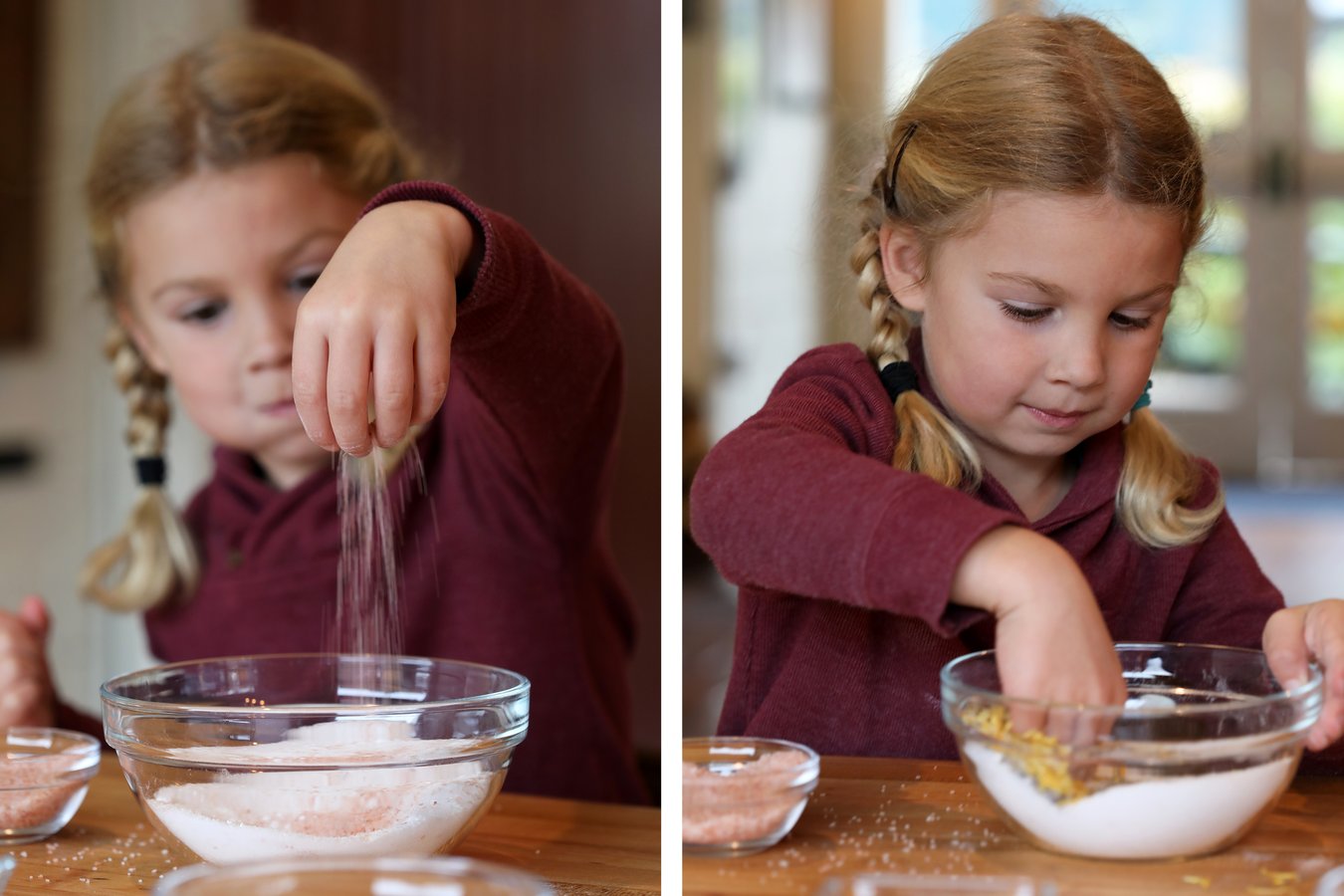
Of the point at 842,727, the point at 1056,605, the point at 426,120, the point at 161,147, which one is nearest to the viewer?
the point at 1056,605

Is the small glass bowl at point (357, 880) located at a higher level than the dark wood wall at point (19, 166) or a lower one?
lower

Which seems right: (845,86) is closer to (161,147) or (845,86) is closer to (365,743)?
(365,743)

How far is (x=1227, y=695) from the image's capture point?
576mm

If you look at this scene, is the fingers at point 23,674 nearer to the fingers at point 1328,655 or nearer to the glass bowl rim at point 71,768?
the glass bowl rim at point 71,768

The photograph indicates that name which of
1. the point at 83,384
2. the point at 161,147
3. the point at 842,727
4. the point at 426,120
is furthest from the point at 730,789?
the point at 83,384

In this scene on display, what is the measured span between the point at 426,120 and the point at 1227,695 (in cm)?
142

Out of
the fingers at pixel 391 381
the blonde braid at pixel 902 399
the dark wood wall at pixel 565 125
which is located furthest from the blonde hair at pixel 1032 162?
the dark wood wall at pixel 565 125

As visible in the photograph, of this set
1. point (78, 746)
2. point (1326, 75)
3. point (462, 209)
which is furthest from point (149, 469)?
point (1326, 75)

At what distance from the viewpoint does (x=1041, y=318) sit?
1.88 ft

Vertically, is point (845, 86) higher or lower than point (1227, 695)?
higher

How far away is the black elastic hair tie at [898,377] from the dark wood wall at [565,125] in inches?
42.3

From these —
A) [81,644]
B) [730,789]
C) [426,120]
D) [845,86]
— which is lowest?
[81,644]

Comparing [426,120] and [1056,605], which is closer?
[1056,605]

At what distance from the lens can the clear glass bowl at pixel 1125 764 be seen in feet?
1.61
